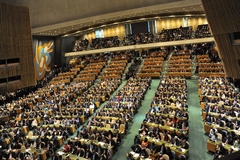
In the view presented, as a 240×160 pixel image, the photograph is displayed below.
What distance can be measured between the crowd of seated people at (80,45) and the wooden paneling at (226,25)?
84.8 feet

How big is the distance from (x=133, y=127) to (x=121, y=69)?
1303 centimetres

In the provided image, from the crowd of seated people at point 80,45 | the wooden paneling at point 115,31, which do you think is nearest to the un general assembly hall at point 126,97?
the crowd of seated people at point 80,45

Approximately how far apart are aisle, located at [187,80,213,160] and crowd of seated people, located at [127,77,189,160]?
0.52 meters

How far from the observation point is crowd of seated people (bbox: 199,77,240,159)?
8.14 meters

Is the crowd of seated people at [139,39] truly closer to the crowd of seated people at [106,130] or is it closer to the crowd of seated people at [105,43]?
the crowd of seated people at [105,43]

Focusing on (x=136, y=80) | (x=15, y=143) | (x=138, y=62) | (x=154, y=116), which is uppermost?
(x=138, y=62)

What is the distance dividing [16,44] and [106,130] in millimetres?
7636

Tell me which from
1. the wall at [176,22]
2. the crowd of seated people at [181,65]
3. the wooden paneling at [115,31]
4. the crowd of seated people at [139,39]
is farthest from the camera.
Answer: the wooden paneling at [115,31]

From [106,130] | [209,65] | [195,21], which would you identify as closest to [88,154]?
[106,130]

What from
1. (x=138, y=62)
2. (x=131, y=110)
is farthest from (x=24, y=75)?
(x=138, y=62)

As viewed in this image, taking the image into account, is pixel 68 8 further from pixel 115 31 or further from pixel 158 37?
pixel 158 37

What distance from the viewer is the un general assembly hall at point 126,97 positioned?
9.17 metres

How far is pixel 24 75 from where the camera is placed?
1408cm

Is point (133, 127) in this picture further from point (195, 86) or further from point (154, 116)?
point (195, 86)
